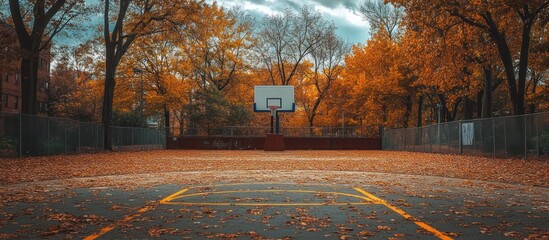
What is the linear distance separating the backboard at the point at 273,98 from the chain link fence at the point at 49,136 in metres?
13.8

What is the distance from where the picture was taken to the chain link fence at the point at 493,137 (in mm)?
23109

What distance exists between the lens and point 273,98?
50719 mm

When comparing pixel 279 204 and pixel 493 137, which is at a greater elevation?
pixel 493 137

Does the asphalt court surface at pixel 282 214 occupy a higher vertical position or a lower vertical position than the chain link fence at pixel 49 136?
lower

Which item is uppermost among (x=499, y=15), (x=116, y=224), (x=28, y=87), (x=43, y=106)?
(x=499, y=15)

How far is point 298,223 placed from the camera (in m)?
7.30

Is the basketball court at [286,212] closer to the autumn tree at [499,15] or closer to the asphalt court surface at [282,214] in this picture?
the asphalt court surface at [282,214]

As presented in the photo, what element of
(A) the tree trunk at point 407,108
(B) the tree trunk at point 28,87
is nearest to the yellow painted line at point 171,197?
(B) the tree trunk at point 28,87

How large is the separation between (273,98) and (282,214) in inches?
1683

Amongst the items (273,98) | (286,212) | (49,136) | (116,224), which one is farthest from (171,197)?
(273,98)

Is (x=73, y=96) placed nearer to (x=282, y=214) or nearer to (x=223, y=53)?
(x=223, y=53)

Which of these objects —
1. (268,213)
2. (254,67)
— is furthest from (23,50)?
(254,67)

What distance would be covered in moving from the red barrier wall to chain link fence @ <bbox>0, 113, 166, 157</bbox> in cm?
1161

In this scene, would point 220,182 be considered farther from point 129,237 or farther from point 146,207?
point 129,237
